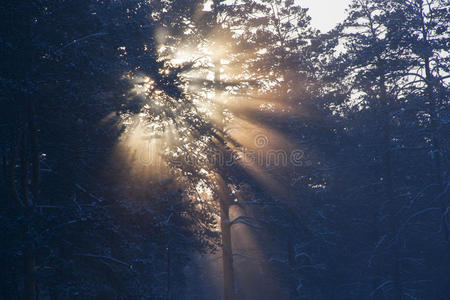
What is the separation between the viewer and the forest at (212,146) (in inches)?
347

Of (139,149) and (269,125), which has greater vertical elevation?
(269,125)

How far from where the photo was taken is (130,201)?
1055 centimetres

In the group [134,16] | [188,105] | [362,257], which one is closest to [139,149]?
[188,105]

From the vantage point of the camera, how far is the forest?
880 centimetres

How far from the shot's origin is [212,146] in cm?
1453

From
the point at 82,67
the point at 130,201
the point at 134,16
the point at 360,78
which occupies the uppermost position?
the point at 360,78

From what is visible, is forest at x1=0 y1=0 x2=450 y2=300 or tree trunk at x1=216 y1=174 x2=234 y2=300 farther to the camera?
tree trunk at x1=216 y1=174 x2=234 y2=300

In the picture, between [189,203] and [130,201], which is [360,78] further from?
[130,201]

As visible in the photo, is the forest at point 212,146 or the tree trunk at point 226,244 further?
the tree trunk at point 226,244

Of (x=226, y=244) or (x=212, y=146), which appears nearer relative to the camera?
(x=212, y=146)

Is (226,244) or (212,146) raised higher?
(212,146)

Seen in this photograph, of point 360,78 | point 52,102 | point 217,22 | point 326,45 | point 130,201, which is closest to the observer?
point 52,102

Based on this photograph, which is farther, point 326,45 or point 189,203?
point 326,45

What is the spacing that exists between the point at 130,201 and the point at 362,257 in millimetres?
23421
